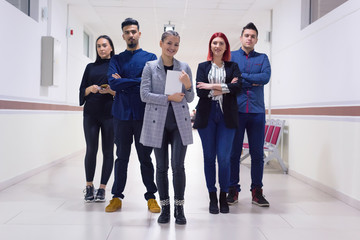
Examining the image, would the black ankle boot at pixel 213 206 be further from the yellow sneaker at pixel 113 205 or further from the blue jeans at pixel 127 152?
the yellow sneaker at pixel 113 205

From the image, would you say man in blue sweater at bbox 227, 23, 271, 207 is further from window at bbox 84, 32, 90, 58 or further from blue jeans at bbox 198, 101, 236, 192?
window at bbox 84, 32, 90, 58

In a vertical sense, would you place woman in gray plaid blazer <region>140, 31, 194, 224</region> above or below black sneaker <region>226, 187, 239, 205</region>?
above

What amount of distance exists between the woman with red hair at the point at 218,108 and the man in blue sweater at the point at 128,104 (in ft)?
1.56

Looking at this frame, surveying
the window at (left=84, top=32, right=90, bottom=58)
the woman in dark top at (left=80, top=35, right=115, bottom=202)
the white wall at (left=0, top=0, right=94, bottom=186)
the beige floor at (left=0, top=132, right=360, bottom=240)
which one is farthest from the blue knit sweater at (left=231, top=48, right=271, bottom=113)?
the window at (left=84, top=32, right=90, bottom=58)

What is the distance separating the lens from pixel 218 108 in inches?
122

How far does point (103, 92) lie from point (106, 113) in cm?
21

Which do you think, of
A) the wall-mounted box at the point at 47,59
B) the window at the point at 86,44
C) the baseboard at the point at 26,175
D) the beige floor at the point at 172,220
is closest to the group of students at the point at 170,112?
the beige floor at the point at 172,220

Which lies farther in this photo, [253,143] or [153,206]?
[253,143]

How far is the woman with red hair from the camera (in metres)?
3.07

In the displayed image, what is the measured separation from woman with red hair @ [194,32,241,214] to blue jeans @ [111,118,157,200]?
0.48m

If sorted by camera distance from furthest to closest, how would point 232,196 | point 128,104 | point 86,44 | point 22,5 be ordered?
point 86,44 → point 22,5 → point 232,196 → point 128,104

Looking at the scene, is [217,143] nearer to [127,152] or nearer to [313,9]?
[127,152]

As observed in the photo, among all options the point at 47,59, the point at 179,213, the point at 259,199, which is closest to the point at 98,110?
the point at 179,213

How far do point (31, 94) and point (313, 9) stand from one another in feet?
13.1
